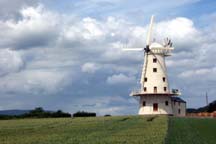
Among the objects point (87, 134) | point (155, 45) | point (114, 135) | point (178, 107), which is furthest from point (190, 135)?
point (178, 107)

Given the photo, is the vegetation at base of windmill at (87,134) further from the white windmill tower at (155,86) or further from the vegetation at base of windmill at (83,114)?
the vegetation at base of windmill at (83,114)

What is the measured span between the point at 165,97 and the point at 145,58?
1047 cm

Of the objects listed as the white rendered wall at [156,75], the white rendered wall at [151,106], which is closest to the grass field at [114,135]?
the white rendered wall at [151,106]

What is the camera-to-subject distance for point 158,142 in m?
34.3

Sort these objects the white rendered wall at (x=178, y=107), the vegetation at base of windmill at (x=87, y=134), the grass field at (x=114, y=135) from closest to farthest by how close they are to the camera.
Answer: the grass field at (x=114, y=135) → the vegetation at base of windmill at (x=87, y=134) → the white rendered wall at (x=178, y=107)

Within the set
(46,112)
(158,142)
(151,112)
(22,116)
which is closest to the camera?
(158,142)

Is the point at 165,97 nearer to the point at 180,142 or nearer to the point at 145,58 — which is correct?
the point at 145,58

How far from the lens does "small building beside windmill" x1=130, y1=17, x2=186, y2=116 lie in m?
119

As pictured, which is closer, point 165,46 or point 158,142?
point 158,142

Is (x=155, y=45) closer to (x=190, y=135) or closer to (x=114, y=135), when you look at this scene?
(x=190, y=135)

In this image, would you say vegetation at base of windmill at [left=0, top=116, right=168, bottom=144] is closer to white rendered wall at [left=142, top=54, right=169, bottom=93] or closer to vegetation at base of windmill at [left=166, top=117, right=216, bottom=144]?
vegetation at base of windmill at [left=166, top=117, right=216, bottom=144]

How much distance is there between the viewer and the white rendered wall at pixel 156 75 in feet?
392

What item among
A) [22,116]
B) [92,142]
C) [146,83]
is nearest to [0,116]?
[22,116]

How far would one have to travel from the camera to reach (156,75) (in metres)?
120
